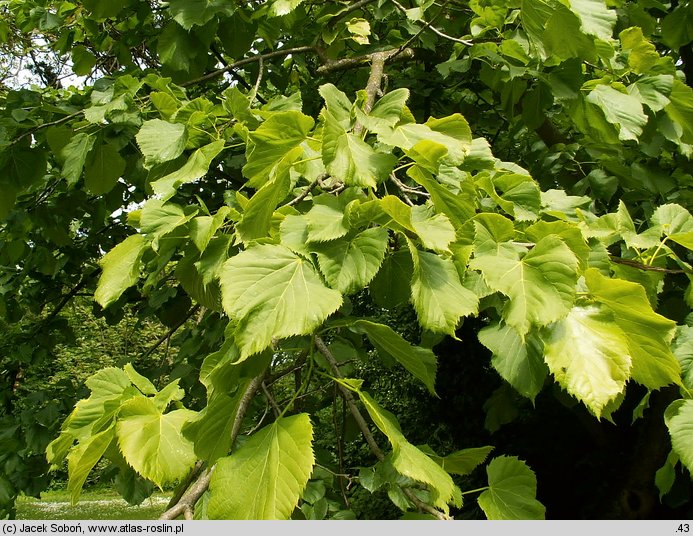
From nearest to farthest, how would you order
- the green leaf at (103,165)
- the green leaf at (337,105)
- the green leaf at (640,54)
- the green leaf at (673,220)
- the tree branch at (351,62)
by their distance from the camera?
the green leaf at (337,105)
the green leaf at (673,220)
the green leaf at (640,54)
the tree branch at (351,62)
the green leaf at (103,165)

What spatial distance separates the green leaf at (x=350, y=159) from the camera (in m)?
0.83

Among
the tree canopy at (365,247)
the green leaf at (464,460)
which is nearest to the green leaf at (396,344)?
the tree canopy at (365,247)

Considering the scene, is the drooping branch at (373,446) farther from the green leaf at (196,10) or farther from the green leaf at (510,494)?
the green leaf at (196,10)

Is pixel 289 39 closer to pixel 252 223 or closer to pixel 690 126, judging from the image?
pixel 690 126

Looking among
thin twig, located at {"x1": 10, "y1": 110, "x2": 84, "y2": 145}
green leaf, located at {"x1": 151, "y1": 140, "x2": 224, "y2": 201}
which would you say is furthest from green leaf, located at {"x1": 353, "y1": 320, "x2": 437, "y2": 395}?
thin twig, located at {"x1": 10, "y1": 110, "x2": 84, "y2": 145}

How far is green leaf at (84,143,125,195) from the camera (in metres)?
1.92

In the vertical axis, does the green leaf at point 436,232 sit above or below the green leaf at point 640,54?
above

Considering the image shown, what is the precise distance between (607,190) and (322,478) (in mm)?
1398

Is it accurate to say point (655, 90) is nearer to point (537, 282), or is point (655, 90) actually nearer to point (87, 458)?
point (537, 282)

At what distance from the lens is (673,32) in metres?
2.20

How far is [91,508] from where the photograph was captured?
871 cm

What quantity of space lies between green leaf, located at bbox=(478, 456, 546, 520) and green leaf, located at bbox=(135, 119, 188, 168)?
2.77ft

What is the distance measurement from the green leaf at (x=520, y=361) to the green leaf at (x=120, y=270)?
639mm

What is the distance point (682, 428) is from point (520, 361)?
0.31 m
